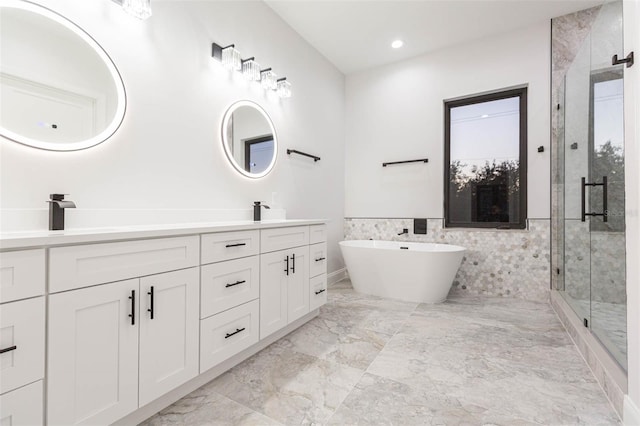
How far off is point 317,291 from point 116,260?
5.15ft

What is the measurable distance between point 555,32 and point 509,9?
59cm

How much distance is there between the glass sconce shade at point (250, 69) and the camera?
7.78ft

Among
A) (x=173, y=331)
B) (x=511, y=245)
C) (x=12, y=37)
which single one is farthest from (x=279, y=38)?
(x=511, y=245)

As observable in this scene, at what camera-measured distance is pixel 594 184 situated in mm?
1872

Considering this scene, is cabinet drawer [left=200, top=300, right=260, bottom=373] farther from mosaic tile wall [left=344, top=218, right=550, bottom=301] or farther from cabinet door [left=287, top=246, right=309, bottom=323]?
mosaic tile wall [left=344, top=218, right=550, bottom=301]

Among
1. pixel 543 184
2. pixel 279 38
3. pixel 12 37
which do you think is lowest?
pixel 543 184

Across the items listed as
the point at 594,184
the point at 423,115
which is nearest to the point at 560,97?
the point at 423,115

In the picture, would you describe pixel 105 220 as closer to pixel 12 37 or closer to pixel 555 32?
pixel 12 37

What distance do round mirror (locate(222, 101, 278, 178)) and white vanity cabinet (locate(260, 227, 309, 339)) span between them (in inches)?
29.3

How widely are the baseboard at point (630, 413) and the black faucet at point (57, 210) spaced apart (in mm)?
2501

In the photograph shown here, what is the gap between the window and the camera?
312 cm

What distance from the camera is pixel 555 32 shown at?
9.52ft

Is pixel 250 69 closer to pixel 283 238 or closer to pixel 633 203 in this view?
pixel 283 238

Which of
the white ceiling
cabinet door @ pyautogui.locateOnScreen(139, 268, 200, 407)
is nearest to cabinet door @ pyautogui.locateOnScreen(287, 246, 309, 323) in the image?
cabinet door @ pyautogui.locateOnScreen(139, 268, 200, 407)
